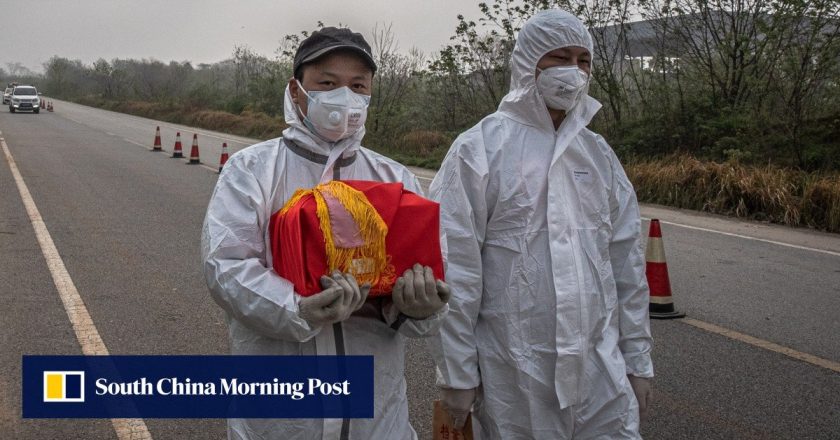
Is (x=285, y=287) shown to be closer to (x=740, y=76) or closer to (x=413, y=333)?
(x=413, y=333)

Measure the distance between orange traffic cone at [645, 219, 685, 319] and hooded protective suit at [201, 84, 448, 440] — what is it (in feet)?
16.4

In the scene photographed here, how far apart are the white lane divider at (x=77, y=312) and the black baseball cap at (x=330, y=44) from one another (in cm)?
274

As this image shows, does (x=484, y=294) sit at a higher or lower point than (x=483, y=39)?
lower

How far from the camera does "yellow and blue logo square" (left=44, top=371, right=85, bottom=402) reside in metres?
4.69

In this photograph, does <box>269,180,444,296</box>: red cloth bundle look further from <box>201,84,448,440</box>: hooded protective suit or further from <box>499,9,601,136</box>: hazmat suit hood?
<box>499,9,601,136</box>: hazmat suit hood

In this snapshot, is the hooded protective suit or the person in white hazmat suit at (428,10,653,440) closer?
the hooded protective suit

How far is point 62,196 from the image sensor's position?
13.9 metres

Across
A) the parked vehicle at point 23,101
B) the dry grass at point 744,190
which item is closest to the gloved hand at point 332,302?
the dry grass at point 744,190

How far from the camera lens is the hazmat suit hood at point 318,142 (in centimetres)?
247

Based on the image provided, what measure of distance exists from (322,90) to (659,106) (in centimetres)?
1715

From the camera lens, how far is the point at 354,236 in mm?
2236

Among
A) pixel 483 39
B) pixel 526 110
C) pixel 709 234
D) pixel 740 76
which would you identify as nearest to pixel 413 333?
pixel 526 110

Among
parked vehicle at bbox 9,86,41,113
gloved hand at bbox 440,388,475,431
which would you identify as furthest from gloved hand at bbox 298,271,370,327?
parked vehicle at bbox 9,86,41,113

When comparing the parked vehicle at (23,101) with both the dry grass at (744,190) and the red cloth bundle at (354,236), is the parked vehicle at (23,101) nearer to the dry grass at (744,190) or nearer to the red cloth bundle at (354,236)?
the dry grass at (744,190)
